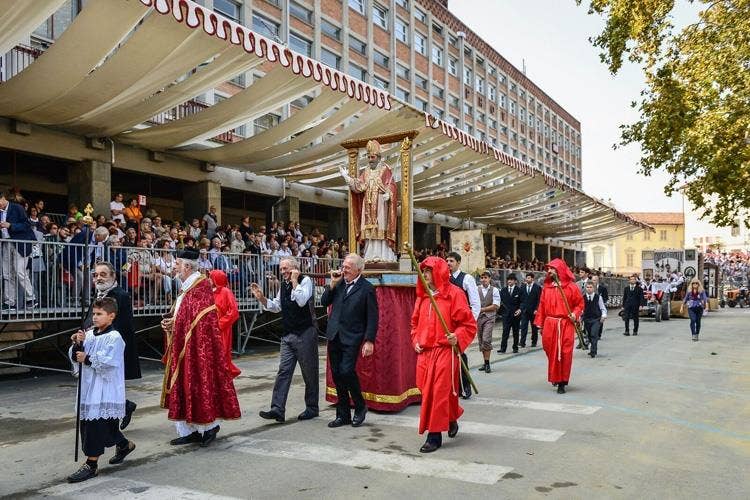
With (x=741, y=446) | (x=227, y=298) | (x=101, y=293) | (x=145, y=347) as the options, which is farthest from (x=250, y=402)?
(x=145, y=347)

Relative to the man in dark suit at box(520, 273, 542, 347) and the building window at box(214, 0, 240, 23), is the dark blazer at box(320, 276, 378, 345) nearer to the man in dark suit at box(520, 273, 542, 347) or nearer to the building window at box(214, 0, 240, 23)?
the man in dark suit at box(520, 273, 542, 347)

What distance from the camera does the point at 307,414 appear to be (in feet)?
24.2

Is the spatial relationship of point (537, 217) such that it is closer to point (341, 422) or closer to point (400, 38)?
point (400, 38)

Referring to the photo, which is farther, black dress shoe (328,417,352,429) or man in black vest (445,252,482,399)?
man in black vest (445,252,482,399)

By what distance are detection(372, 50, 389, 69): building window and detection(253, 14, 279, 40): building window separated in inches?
342

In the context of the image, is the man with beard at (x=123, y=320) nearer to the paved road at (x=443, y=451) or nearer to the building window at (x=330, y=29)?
the paved road at (x=443, y=451)

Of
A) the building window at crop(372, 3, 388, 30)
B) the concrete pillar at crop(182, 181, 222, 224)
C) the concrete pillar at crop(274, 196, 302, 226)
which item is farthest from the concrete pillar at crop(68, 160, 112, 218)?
the building window at crop(372, 3, 388, 30)

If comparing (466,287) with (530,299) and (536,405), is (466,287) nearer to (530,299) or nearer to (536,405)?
(536,405)

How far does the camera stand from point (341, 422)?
698cm

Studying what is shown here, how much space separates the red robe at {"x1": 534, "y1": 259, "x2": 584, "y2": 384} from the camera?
9.18 m

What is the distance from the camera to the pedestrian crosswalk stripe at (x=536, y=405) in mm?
7785

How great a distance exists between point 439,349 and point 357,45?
101 feet

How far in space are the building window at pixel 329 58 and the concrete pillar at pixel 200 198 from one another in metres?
14.5

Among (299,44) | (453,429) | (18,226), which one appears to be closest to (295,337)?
(453,429)
